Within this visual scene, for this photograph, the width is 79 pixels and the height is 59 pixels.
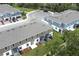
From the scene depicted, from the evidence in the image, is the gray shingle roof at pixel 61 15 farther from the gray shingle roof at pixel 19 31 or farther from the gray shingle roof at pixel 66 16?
the gray shingle roof at pixel 19 31

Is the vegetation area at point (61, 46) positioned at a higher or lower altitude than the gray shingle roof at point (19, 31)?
lower

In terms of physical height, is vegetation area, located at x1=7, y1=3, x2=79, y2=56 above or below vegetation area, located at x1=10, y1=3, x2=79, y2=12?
below

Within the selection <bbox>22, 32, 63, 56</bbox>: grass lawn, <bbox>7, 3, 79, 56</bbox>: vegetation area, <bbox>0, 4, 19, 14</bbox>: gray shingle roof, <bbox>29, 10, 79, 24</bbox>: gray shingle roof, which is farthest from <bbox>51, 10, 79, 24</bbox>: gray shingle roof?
<bbox>0, 4, 19, 14</bbox>: gray shingle roof

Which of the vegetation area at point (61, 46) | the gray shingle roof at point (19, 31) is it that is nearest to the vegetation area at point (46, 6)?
the gray shingle roof at point (19, 31)

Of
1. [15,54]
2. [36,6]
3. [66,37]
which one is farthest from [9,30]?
[66,37]

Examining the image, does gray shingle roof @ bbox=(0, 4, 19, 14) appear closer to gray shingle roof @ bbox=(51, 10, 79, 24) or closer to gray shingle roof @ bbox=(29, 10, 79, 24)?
gray shingle roof @ bbox=(29, 10, 79, 24)

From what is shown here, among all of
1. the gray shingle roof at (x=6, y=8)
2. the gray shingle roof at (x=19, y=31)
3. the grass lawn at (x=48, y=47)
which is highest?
the gray shingle roof at (x=6, y=8)

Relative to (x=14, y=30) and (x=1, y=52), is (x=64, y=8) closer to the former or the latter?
(x=14, y=30)

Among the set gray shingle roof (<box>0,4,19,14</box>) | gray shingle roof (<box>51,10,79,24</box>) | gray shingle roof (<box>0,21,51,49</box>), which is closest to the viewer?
gray shingle roof (<box>0,21,51,49</box>)
